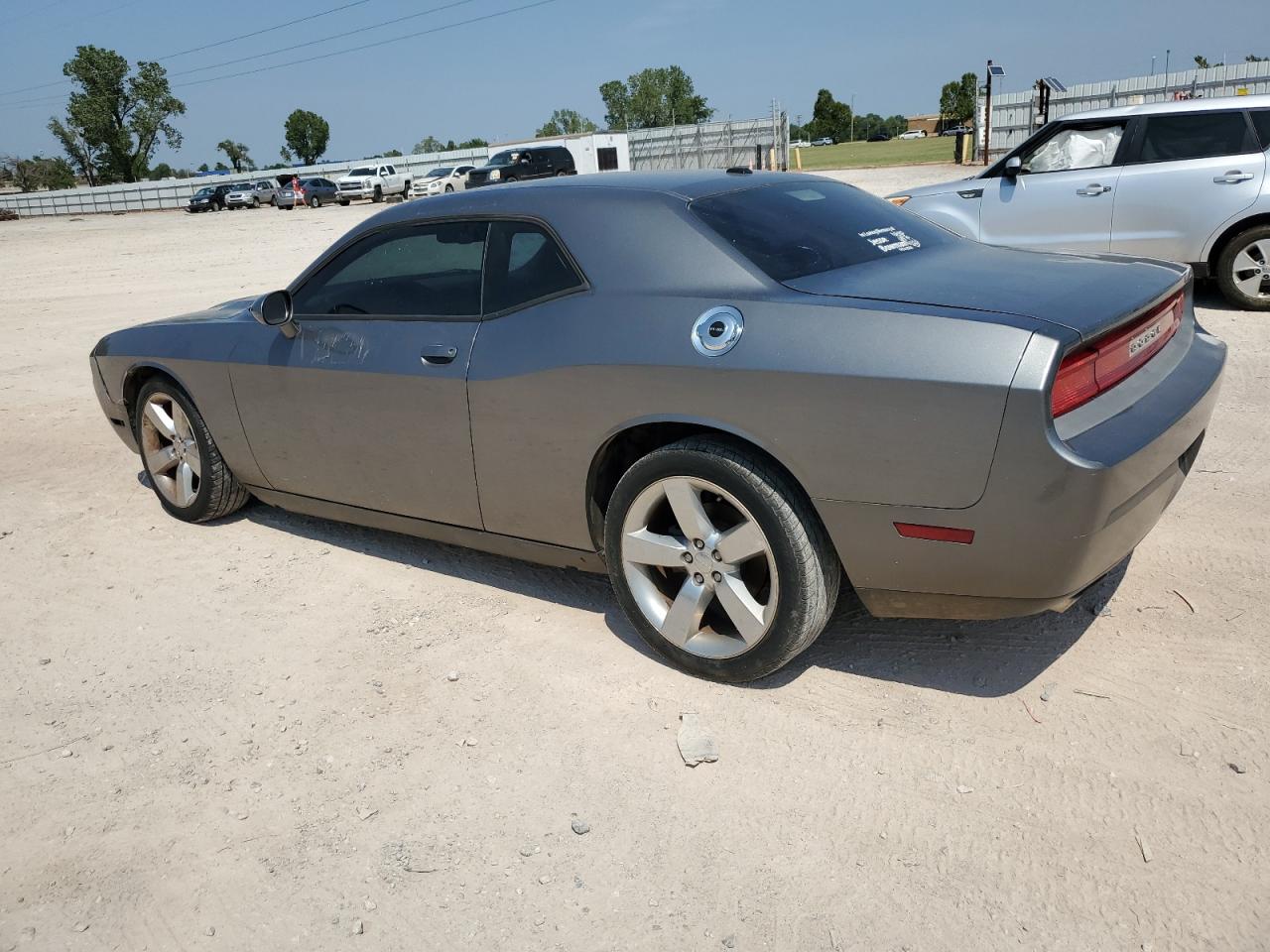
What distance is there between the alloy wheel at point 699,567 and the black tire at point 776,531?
0.03 meters

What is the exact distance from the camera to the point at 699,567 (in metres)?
3.20

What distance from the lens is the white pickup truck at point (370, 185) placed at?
4388 centimetres

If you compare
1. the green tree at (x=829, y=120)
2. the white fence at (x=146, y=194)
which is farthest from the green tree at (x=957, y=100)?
the white fence at (x=146, y=194)

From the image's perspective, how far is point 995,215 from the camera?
903 centimetres

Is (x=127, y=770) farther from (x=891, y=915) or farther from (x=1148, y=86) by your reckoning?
(x=1148, y=86)

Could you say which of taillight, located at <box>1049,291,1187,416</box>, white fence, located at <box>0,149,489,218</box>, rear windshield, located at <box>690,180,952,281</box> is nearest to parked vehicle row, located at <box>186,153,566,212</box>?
white fence, located at <box>0,149,489,218</box>

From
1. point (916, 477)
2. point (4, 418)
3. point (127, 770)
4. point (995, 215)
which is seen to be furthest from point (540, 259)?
point (995, 215)

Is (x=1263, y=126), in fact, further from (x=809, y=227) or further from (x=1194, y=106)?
(x=809, y=227)

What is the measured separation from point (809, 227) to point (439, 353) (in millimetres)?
1374

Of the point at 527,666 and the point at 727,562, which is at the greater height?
the point at 727,562

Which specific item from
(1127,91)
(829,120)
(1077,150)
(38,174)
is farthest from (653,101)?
(1077,150)

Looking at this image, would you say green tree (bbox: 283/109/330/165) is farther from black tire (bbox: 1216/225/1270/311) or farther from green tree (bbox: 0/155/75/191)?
black tire (bbox: 1216/225/1270/311)

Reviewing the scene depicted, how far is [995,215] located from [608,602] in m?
6.64

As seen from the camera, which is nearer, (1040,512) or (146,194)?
(1040,512)
